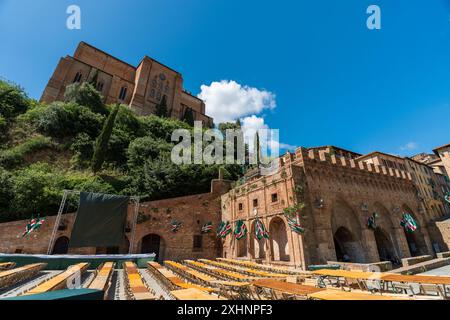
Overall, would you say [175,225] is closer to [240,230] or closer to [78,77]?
[240,230]

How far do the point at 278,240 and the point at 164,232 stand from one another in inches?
435

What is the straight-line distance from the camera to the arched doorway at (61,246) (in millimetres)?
18359

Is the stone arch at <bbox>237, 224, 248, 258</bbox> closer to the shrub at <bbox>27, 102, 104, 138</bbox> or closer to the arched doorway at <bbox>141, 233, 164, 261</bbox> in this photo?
the arched doorway at <bbox>141, 233, 164, 261</bbox>

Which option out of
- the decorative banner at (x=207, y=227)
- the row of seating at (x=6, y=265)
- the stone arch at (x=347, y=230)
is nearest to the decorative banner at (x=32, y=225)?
the row of seating at (x=6, y=265)

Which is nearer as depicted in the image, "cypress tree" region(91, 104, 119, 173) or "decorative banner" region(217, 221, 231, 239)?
"decorative banner" region(217, 221, 231, 239)

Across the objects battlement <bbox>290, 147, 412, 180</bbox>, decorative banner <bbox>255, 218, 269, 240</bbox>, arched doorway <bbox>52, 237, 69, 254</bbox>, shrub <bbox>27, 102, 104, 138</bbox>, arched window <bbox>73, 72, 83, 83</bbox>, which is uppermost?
arched window <bbox>73, 72, 83, 83</bbox>

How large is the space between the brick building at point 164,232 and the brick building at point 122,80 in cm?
3102

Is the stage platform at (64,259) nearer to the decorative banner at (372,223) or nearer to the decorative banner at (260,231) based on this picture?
the decorative banner at (260,231)

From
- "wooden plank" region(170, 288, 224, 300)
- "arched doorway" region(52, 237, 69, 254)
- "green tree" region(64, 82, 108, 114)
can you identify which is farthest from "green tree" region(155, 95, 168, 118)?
"wooden plank" region(170, 288, 224, 300)

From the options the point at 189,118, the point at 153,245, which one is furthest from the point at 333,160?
the point at 189,118

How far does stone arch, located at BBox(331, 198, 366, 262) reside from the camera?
18.0m

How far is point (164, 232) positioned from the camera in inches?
829
